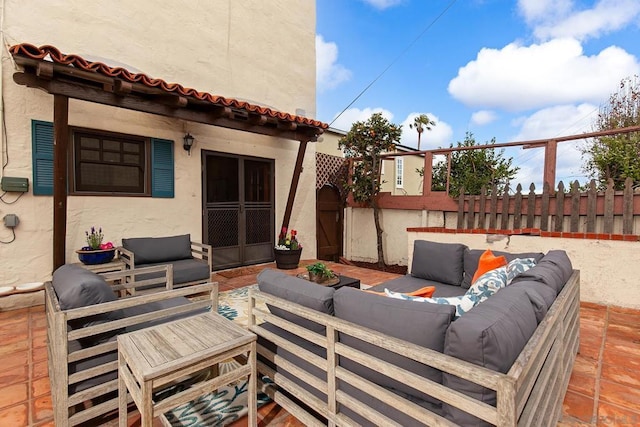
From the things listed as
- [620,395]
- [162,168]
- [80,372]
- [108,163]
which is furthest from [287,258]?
[620,395]

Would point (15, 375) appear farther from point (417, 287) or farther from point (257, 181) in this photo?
point (257, 181)

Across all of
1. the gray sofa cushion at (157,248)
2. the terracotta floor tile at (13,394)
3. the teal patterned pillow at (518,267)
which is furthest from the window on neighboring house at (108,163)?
the teal patterned pillow at (518,267)

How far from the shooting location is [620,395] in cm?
212

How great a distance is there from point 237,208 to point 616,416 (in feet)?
18.0

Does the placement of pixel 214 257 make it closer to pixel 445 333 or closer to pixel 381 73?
pixel 445 333

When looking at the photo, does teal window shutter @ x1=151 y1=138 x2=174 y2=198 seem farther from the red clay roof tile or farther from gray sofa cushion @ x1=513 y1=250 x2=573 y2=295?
gray sofa cushion @ x1=513 y1=250 x2=573 y2=295

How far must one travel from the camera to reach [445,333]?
130 cm

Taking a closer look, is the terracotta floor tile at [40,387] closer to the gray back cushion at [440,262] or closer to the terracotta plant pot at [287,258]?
the gray back cushion at [440,262]

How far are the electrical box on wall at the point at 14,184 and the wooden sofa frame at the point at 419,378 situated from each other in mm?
3648

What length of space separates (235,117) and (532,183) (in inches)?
193

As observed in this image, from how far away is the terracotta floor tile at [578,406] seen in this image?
191 cm

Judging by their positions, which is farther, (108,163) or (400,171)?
(400,171)

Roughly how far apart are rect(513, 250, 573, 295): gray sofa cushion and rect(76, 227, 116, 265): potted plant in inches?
176

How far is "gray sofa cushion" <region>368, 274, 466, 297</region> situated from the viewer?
3.17m
